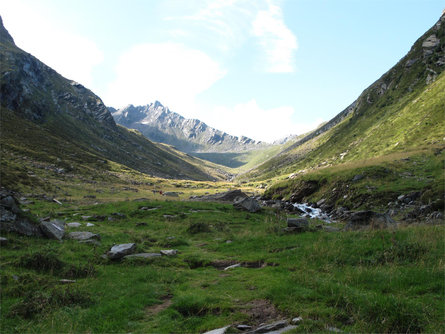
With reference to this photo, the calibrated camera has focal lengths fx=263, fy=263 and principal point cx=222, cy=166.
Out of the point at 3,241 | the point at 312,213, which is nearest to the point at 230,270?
the point at 3,241

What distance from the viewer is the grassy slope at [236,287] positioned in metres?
7.14

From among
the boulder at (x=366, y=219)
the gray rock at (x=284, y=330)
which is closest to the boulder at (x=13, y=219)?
the gray rock at (x=284, y=330)

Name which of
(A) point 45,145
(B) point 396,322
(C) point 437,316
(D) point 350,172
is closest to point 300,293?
(B) point 396,322

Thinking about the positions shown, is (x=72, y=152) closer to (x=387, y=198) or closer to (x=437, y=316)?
(x=387, y=198)

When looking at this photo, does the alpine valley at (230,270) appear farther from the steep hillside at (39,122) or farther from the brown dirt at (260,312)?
the steep hillside at (39,122)

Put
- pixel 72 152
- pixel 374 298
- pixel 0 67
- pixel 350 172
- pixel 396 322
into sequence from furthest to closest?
pixel 0 67, pixel 72 152, pixel 350 172, pixel 374 298, pixel 396 322

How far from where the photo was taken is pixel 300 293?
8.41m

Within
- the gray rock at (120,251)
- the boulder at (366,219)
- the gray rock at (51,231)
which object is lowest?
the gray rock at (51,231)

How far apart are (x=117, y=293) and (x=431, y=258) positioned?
12.2 metres

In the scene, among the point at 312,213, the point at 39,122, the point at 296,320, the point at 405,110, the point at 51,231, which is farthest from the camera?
the point at 39,122

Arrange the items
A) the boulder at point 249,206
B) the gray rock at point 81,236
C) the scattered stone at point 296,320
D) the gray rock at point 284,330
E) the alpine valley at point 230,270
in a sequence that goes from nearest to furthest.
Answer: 1. the gray rock at point 284,330
2. the scattered stone at point 296,320
3. the alpine valley at point 230,270
4. the gray rock at point 81,236
5. the boulder at point 249,206

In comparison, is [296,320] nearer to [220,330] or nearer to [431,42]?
[220,330]

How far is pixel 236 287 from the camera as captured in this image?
10.2m

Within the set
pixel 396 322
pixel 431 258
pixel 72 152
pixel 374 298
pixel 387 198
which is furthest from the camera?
pixel 72 152
